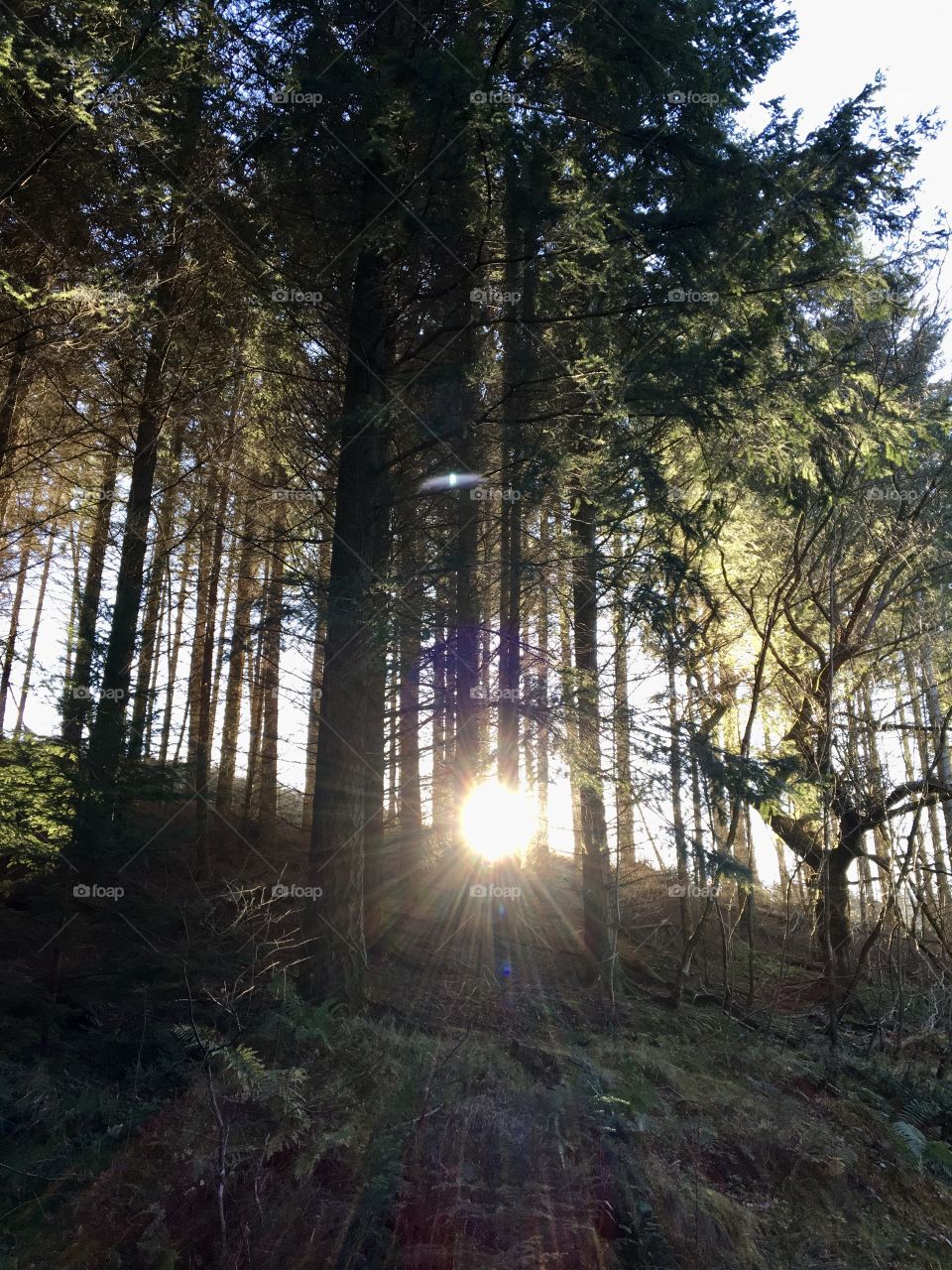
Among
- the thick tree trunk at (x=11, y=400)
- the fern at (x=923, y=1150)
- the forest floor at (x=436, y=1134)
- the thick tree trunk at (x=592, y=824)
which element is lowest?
the fern at (x=923, y=1150)

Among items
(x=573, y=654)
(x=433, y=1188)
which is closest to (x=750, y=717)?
(x=573, y=654)

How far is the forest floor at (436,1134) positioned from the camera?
4609 mm

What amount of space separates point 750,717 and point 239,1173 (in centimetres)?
730

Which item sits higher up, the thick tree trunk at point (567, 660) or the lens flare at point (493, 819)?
the thick tree trunk at point (567, 660)

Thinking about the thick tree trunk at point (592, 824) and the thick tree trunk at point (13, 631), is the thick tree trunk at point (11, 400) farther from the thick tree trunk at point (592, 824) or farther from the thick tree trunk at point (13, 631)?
the thick tree trunk at point (592, 824)

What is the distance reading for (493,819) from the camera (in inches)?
426

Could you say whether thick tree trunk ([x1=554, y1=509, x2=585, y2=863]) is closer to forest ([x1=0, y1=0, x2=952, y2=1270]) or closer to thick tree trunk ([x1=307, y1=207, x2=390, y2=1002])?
forest ([x1=0, y1=0, x2=952, y2=1270])

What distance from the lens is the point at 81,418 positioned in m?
11.0

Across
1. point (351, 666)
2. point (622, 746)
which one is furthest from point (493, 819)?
point (351, 666)

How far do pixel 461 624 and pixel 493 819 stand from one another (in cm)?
359

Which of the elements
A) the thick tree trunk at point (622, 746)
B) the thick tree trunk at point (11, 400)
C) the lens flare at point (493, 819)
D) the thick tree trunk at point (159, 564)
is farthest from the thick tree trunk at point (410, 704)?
the thick tree trunk at point (11, 400)

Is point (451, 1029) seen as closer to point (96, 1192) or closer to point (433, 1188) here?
point (433, 1188)

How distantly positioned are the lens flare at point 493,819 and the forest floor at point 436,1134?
218 centimetres

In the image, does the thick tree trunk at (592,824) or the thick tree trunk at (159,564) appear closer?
the thick tree trunk at (592,824)
